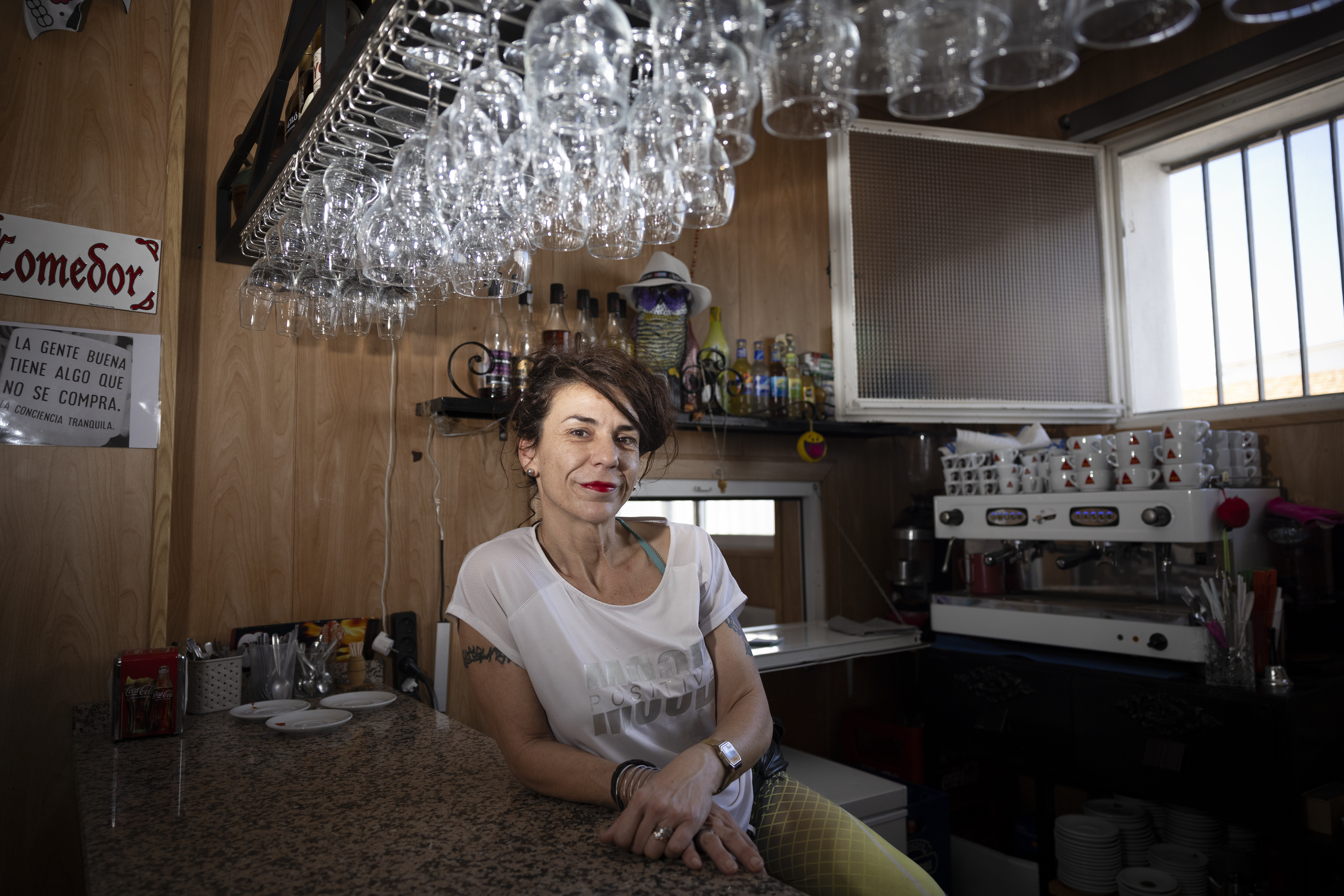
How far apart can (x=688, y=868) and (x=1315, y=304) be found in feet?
9.52

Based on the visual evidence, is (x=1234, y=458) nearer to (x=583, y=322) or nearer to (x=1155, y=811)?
(x=1155, y=811)

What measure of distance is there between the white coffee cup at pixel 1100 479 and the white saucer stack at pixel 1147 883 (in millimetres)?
1042

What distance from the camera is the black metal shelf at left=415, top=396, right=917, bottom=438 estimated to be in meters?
2.31

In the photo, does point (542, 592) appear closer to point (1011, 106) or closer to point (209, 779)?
point (209, 779)

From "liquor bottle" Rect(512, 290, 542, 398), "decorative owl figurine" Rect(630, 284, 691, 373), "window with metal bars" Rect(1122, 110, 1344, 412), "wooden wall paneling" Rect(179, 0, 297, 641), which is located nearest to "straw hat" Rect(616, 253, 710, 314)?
"decorative owl figurine" Rect(630, 284, 691, 373)

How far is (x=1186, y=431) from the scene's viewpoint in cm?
232

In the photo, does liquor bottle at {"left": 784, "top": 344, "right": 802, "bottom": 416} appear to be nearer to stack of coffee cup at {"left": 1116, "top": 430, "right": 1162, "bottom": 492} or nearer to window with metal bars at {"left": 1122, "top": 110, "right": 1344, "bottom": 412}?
stack of coffee cup at {"left": 1116, "top": 430, "right": 1162, "bottom": 492}

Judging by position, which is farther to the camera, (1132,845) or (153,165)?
(1132,845)

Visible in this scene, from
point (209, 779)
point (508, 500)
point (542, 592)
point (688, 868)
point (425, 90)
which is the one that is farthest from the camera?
point (508, 500)

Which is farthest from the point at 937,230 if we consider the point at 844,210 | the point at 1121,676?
the point at 1121,676

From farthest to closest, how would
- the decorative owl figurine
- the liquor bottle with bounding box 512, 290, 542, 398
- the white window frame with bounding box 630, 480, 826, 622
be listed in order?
the white window frame with bounding box 630, 480, 826, 622 → the decorative owl figurine → the liquor bottle with bounding box 512, 290, 542, 398

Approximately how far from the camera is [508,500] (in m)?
2.54

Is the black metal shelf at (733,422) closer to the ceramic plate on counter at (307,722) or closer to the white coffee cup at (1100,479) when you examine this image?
the white coffee cup at (1100,479)

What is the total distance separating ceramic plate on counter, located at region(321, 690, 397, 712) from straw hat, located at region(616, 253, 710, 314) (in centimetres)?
143
